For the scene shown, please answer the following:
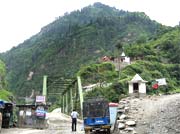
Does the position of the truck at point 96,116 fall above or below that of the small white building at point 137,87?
below

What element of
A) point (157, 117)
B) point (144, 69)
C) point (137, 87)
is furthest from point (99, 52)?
point (157, 117)

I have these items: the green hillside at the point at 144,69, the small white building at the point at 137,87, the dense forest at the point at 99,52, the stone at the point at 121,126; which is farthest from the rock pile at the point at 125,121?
the dense forest at the point at 99,52

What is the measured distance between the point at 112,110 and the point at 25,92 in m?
110

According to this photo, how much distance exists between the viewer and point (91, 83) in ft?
323

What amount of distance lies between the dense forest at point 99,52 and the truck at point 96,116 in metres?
70.9

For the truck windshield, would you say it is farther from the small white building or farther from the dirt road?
the small white building

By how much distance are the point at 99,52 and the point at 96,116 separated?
126042 mm

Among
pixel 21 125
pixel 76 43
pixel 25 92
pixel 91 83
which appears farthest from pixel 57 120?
pixel 76 43

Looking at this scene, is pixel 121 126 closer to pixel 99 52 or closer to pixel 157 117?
pixel 157 117

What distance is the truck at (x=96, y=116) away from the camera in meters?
25.3

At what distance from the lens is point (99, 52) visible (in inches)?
5965

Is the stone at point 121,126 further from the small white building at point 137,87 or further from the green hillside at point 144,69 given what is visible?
the green hillside at point 144,69

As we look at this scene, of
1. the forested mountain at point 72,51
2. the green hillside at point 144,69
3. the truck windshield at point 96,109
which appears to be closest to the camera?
the truck windshield at point 96,109

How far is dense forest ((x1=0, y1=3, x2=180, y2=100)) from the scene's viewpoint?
108375 millimetres
